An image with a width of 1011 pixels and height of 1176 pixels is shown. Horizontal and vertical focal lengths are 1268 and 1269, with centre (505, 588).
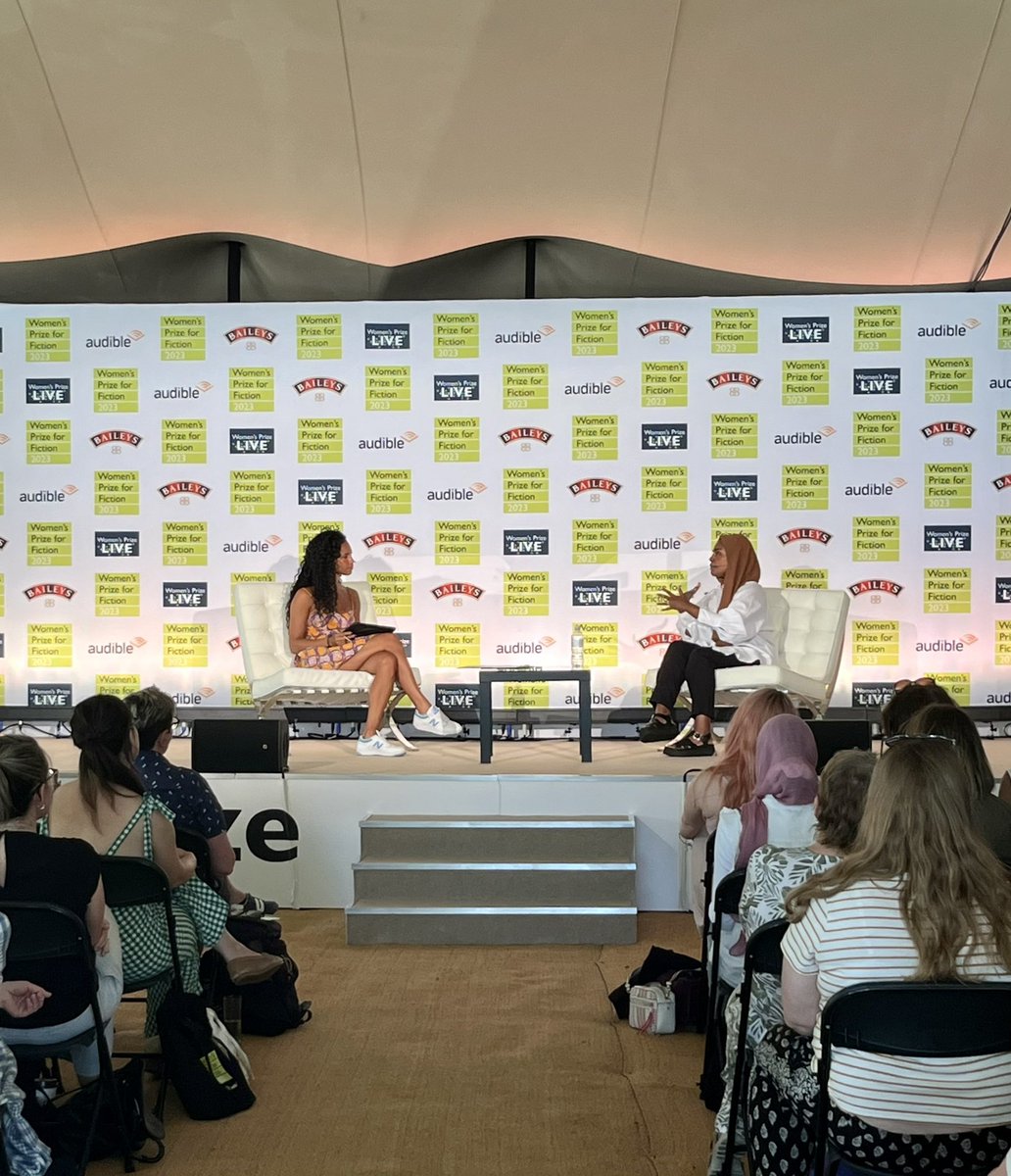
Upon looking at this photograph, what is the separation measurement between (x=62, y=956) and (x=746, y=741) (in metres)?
1.85

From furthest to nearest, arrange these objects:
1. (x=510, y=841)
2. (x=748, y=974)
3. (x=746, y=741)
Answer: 1. (x=510, y=841)
2. (x=746, y=741)
3. (x=748, y=974)

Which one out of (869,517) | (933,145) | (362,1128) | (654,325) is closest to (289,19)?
(654,325)

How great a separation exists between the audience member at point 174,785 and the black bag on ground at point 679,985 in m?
1.18

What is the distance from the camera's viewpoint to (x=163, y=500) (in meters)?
7.30

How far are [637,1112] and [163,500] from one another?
17.2ft

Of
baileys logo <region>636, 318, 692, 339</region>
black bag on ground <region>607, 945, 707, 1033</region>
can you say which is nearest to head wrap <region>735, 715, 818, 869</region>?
black bag on ground <region>607, 945, 707, 1033</region>

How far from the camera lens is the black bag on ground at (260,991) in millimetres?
3346

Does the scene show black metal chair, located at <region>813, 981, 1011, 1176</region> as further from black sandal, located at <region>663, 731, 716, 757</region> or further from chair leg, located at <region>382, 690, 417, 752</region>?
chair leg, located at <region>382, 690, 417, 752</region>

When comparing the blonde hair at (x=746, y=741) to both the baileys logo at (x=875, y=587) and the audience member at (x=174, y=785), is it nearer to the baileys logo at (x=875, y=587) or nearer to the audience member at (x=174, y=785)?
the audience member at (x=174, y=785)

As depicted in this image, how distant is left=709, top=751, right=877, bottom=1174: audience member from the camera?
2.44 meters

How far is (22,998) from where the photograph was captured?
236 centimetres

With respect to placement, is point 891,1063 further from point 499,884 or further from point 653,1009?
point 499,884

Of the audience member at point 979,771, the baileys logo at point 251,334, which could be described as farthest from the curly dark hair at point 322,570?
the audience member at point 979,771

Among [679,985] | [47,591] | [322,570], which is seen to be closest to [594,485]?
[322,570]
